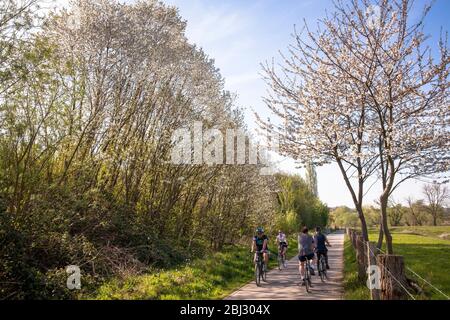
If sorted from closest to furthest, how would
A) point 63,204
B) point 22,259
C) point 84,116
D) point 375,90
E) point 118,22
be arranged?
point 22,259
point 375,90
point 63,204
point 84,116
point 118,22

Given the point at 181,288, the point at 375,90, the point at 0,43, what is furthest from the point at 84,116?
the point at 375,90

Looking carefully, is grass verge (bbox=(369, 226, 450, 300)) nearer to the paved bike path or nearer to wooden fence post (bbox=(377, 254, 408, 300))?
wooden fence post (bbox=(377, 254, 408, 300))

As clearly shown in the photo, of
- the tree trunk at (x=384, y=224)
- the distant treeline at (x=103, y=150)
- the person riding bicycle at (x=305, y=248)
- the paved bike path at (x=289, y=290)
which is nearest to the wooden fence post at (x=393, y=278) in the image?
the paved bike path at (x=289, y=290)

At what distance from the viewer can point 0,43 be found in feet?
30.0

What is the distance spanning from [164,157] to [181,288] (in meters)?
8.36

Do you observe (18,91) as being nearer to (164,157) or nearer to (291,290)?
(164,157)

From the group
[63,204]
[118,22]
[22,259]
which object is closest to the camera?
[22,259]

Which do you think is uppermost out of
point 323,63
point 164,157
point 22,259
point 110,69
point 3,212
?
point 110,69

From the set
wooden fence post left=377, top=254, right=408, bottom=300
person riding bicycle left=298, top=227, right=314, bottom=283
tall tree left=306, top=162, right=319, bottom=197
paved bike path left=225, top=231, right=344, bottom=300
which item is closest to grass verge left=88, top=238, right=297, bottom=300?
paved bike path left=225, top=231, right=344, bottom=300

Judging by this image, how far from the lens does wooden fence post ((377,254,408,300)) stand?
21.4 feet

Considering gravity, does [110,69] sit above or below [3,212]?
above

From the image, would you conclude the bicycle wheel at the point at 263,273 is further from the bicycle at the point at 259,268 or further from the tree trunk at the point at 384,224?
the tree trunk at the point at 384,224

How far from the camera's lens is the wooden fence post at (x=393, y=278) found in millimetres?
6523

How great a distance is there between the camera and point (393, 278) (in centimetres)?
654
